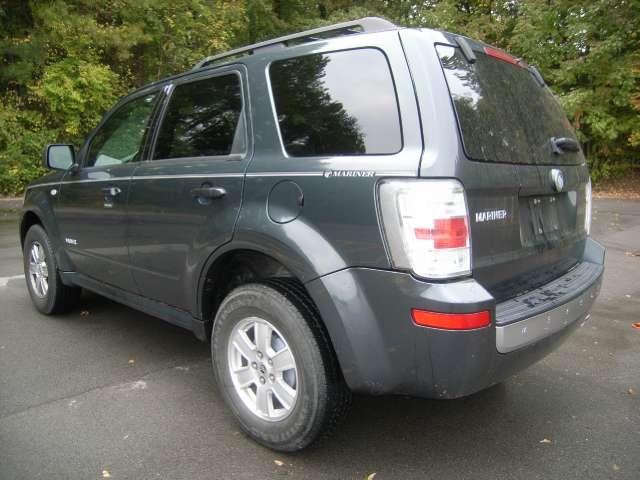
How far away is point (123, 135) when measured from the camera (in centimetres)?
380

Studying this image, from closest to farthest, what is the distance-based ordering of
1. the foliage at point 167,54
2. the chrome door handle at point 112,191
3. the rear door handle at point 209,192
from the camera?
the rear door handle at point 209,192 < the chrome door handle at point 112,191 < the foliage at point 167,54

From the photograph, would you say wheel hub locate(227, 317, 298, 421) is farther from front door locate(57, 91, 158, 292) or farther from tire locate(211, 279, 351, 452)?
front door locate(57, 91, 158, 292)

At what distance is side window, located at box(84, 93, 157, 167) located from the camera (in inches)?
140

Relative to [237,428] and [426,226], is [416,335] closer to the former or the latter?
[426,226]

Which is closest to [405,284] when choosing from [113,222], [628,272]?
[113,222]

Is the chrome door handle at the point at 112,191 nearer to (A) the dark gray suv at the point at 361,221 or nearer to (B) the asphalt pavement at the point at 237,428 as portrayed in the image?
(A) the dark gray suv at the point at 361,221

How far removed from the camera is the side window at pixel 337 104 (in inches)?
88.7

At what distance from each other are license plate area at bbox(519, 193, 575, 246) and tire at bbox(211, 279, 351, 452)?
104cm

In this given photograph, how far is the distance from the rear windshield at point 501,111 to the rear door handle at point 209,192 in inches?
46.2

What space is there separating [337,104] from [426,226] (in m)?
0.72

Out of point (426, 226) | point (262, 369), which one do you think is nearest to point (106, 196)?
point (262, 369)

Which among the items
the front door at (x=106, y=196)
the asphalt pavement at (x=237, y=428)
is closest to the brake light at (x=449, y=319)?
the asphalt pavement at (x=237, y=428)

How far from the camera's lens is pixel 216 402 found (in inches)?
123

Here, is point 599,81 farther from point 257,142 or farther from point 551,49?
point 257,142
